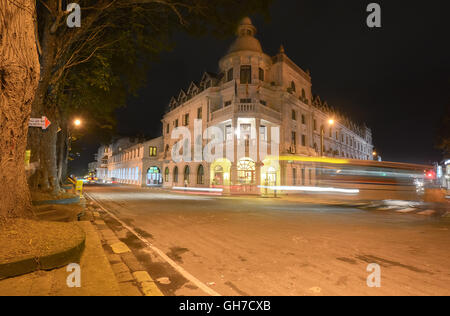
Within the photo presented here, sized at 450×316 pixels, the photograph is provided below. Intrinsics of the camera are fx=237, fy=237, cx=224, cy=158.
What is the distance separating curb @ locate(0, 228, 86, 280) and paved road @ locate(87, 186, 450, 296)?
1273 millimetres

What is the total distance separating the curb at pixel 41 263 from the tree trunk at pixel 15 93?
1.79 metres

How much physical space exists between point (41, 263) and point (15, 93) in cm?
350

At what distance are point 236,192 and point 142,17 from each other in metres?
17.8

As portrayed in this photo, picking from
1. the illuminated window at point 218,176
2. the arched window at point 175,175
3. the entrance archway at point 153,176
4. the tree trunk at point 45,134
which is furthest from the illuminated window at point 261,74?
the entrance archway at point 153,176

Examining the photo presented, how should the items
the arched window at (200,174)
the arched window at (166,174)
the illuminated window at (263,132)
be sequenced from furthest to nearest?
1. the arched window at (166,174)
2. the arched window at (200,174)
3. the illuminated window at (263,132)

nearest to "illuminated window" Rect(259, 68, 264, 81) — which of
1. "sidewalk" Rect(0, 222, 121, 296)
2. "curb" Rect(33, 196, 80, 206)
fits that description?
"curb" Rect(33, 196, 80, 206)

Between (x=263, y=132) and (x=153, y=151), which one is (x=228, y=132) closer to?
(x=263, y=132)

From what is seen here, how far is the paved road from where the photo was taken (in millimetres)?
3535

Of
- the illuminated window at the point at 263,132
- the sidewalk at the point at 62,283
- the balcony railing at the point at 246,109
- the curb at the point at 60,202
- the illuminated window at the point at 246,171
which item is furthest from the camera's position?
the illuminated window at the point at 263,132

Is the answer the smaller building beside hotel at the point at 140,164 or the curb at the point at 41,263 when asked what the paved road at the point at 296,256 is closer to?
the curb at the point at 41,263

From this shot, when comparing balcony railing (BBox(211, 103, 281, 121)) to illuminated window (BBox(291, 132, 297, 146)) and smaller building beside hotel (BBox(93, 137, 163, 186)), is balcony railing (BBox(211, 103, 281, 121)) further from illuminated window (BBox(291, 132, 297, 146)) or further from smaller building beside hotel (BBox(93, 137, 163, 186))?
smaller building beside hotel (BBox(93, 137, 163, 186))

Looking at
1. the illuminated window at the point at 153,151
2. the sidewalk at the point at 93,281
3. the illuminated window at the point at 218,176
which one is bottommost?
the sidewalk at the point at 93,281

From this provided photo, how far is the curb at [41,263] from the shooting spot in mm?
3289
